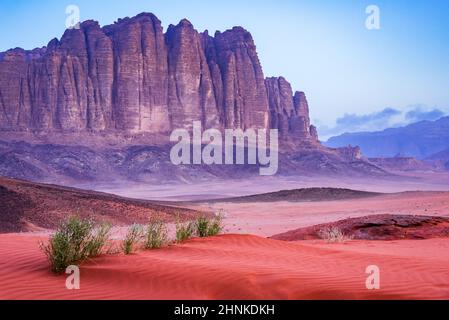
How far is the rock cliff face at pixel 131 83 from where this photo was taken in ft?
297

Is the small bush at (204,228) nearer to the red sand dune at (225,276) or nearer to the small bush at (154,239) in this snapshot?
the small bush at (154,239)

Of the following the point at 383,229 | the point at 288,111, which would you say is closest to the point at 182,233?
the point at 383,229

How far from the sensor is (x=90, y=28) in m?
98.1

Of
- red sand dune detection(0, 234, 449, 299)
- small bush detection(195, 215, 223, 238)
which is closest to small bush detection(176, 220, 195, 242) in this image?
small bush detection(195, 215, 223, 238)

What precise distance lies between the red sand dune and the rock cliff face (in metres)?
82.8

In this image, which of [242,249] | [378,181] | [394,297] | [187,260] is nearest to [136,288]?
[187,260]

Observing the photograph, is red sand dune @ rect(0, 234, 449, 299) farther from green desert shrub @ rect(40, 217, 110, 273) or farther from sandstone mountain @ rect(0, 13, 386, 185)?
sandstone mountain @ rect(0, 13, 386, 185)

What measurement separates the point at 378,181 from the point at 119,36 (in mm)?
54080

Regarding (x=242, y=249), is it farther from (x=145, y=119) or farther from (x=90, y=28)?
(x=90, y=28)

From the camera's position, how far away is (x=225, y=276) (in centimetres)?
732

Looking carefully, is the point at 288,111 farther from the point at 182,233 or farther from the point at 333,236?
the point at 182,233
